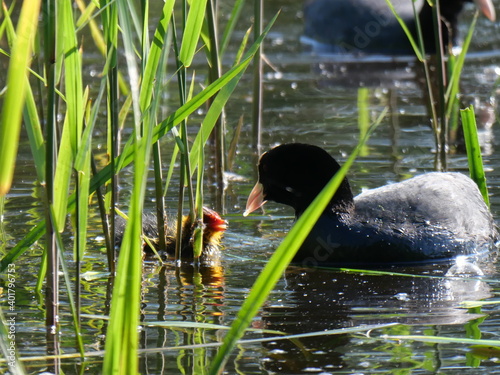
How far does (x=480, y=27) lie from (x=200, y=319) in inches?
300

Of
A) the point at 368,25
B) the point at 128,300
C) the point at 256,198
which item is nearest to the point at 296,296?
the point at 256,198

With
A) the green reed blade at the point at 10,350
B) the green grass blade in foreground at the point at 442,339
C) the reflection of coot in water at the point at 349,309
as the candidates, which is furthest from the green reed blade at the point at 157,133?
the green grass blade in foreground at the point at 442,339

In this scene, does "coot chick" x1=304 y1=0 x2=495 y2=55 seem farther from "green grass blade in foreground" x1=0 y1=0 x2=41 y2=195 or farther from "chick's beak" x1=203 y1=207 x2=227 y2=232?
"green grass blade in foreground" x1=0 y1=0 x2=41 y2=195

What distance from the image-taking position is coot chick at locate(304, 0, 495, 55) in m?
9.41

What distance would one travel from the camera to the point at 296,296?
3.74m

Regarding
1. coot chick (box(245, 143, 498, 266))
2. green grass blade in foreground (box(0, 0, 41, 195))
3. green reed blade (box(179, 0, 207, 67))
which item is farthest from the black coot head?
green grass blade in foreground (box(0, 0, 41, 195))

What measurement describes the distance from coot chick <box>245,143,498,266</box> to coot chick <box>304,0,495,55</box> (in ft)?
16.4

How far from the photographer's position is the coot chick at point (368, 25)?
9.41m

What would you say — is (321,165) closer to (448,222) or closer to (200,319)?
(448,222)

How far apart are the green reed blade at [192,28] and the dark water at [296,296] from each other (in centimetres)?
89

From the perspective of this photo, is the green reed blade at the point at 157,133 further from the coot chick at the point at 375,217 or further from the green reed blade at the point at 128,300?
the coot chick at the point at 375,217

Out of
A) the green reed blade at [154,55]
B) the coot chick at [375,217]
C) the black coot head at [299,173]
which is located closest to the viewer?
the green reed blade at [154,55]

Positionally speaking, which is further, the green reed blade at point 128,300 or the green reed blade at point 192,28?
the green reed blade at point 192,28

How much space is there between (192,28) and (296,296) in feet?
3.77
